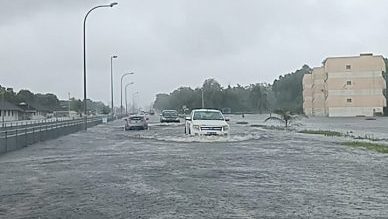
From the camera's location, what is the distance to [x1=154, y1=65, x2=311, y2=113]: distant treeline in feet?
493

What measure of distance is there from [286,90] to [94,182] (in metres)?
171

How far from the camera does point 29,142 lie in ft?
97.6

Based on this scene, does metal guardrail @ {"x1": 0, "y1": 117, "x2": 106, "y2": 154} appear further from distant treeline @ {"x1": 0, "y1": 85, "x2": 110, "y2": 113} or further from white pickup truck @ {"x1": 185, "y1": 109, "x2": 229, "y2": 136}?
distant treeline @ {"x1": 0, "y1": 85, "x2": 110, "y2": 113}

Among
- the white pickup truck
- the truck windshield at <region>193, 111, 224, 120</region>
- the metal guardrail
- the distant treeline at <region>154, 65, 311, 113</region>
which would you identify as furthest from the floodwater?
the distant treeline at <region>154, 65, 311, 113</region>

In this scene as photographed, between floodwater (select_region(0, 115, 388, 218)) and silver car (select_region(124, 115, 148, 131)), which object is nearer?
floodwater (select_region(0, 115, 388, 218))

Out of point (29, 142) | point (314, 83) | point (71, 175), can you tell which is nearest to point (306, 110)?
point (314, 83)

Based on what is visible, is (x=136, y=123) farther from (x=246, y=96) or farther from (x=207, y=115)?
(x=246, y=96)

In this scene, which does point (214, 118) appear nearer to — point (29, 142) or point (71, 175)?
point (29, 142)

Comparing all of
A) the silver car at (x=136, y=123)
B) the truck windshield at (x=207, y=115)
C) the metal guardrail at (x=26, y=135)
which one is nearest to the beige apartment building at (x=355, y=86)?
the silver car at (x=136, y=123)

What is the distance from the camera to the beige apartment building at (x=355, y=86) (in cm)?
11531

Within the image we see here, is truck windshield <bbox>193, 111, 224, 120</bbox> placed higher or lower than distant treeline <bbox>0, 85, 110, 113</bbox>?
lower

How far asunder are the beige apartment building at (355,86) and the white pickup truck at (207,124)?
8647cm

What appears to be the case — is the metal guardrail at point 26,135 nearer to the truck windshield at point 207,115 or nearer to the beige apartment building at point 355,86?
the truck windshield at point 207,115

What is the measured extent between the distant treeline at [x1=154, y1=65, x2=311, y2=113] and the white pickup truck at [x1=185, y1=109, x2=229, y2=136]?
A: 108682 mm
